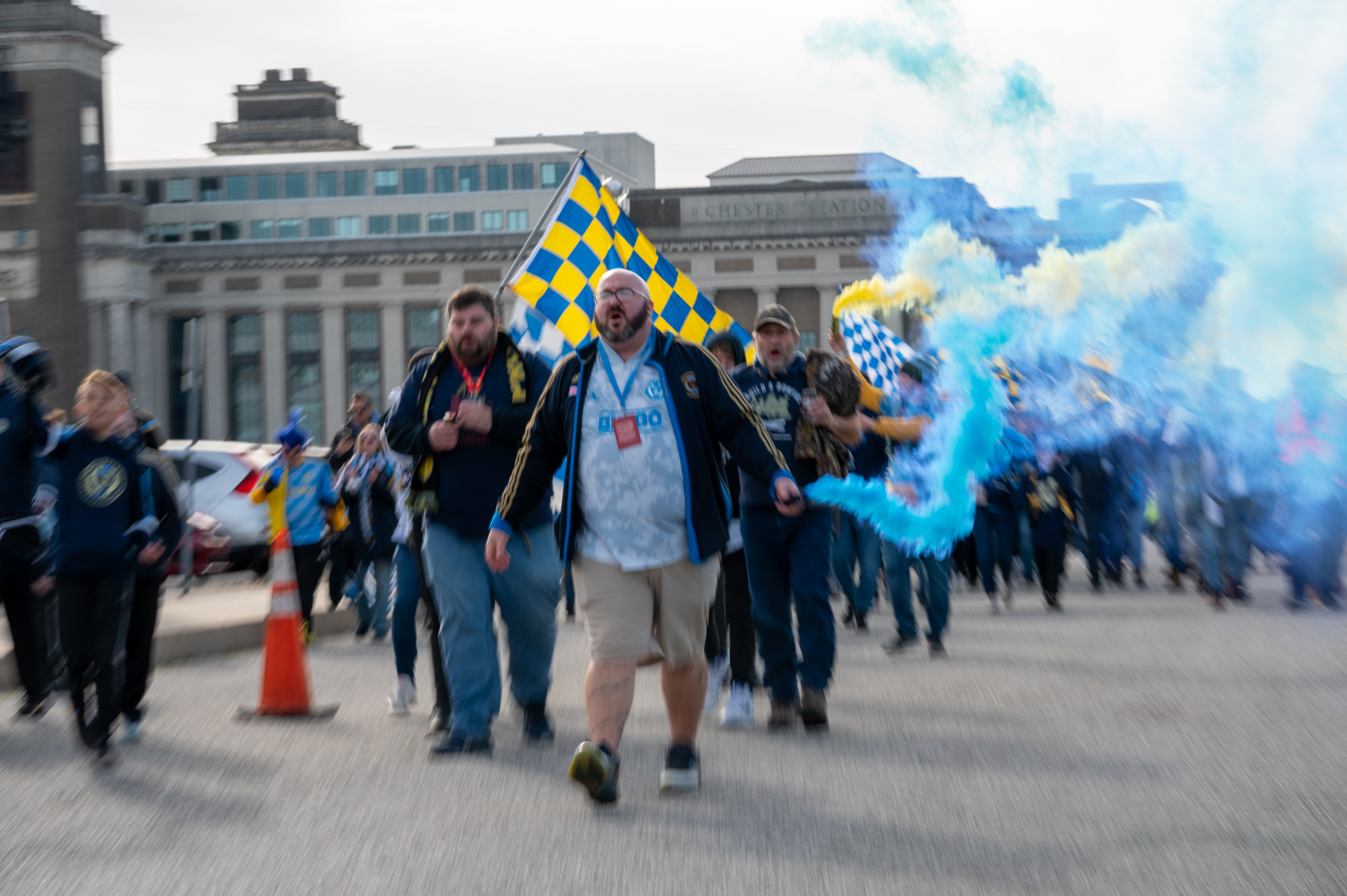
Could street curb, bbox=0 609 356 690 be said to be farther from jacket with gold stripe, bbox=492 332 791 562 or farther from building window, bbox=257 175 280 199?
building window, bbox=257 175 280 199

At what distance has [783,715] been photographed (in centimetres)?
682

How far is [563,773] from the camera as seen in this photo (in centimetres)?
589

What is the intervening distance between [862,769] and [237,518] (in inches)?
562

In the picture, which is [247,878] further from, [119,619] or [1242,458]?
[1242,458]

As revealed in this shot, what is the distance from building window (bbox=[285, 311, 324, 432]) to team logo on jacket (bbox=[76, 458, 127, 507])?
7183 centimetres

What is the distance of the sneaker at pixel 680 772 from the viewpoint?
17.7 ft

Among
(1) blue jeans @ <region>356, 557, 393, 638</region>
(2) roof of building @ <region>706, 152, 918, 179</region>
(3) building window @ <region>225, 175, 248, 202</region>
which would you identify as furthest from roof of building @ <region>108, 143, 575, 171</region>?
(1) blue jeans @ <region>356, 557, 393, 638</region>

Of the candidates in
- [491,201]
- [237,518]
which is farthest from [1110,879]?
[491,201]

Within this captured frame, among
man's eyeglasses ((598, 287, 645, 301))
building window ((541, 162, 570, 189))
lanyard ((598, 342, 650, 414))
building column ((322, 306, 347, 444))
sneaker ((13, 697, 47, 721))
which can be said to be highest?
building window ((541, 162, 570, 189))

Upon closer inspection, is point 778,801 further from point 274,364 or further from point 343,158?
point 343,158

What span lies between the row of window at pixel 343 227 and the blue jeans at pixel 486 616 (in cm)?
7735

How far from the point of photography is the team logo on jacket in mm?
6656

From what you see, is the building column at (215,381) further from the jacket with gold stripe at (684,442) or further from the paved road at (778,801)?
the jacket with gold stripe at (684,442)

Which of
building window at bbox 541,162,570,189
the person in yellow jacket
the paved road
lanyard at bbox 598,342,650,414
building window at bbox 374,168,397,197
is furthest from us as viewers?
building window at bbox 374,168,397,197
